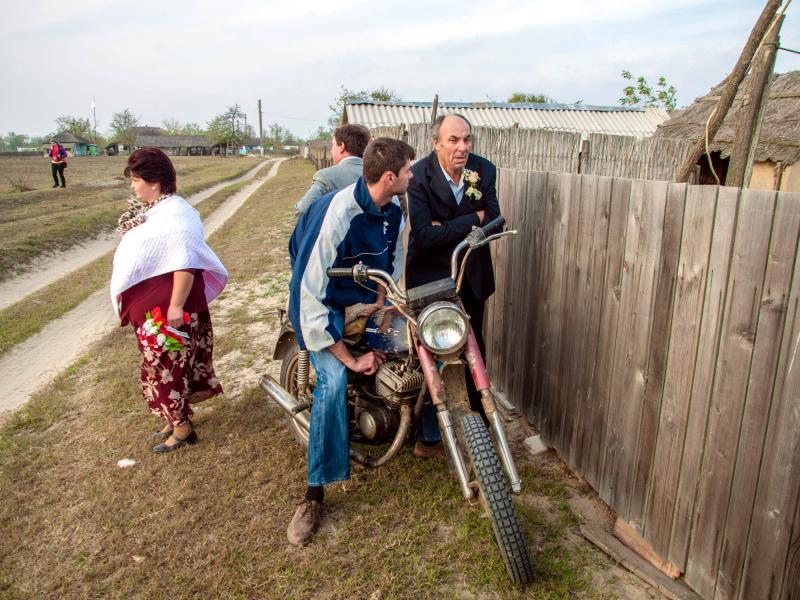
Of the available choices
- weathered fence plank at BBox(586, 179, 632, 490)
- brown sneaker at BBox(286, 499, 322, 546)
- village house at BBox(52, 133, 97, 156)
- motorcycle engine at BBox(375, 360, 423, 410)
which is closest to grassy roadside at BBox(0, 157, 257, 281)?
brown sneaker at BBox(286, 499, 322, 546)

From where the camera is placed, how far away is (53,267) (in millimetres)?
11500

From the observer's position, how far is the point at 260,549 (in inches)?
122

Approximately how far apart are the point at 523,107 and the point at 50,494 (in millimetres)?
18361

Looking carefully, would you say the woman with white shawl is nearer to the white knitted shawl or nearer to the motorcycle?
the white knitted shawl

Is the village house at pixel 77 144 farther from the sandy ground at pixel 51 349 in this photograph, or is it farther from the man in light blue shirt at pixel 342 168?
the man in light blue shirt at pixel 342 168

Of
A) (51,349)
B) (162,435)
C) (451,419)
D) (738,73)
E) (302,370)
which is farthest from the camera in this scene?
(51,349)

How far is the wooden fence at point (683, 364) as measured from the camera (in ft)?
6.88

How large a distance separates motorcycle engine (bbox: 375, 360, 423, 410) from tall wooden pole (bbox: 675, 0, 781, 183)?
2122mm

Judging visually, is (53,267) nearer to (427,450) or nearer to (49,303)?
(49,303)

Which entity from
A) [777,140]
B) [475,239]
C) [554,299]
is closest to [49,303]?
[554,299]

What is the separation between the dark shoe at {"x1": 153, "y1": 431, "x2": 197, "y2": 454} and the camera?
13.5 ft

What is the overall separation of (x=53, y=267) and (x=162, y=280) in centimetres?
920

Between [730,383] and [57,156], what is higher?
[57,156]

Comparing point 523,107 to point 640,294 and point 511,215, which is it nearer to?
point 511,215
